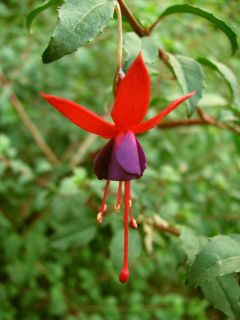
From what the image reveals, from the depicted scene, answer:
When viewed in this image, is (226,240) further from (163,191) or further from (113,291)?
(113,291)

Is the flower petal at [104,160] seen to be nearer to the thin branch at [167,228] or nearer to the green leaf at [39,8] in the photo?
the green leaf at [39,8]

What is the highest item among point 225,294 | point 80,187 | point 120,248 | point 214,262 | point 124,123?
point 124,123

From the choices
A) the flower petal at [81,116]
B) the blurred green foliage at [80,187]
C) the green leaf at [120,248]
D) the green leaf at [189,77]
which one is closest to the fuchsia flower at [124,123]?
the flower petal at [81,116]

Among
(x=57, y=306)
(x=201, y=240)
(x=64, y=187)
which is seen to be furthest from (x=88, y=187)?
(x=57, y=306)

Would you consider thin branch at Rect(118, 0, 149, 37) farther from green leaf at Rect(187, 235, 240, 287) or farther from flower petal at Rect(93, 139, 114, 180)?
green leaf at Rect(187, 235, 240, 287)

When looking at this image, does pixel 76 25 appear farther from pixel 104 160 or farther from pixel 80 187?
pixel 80 187

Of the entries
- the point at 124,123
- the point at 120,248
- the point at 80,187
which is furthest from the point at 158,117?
the point at 80,187
